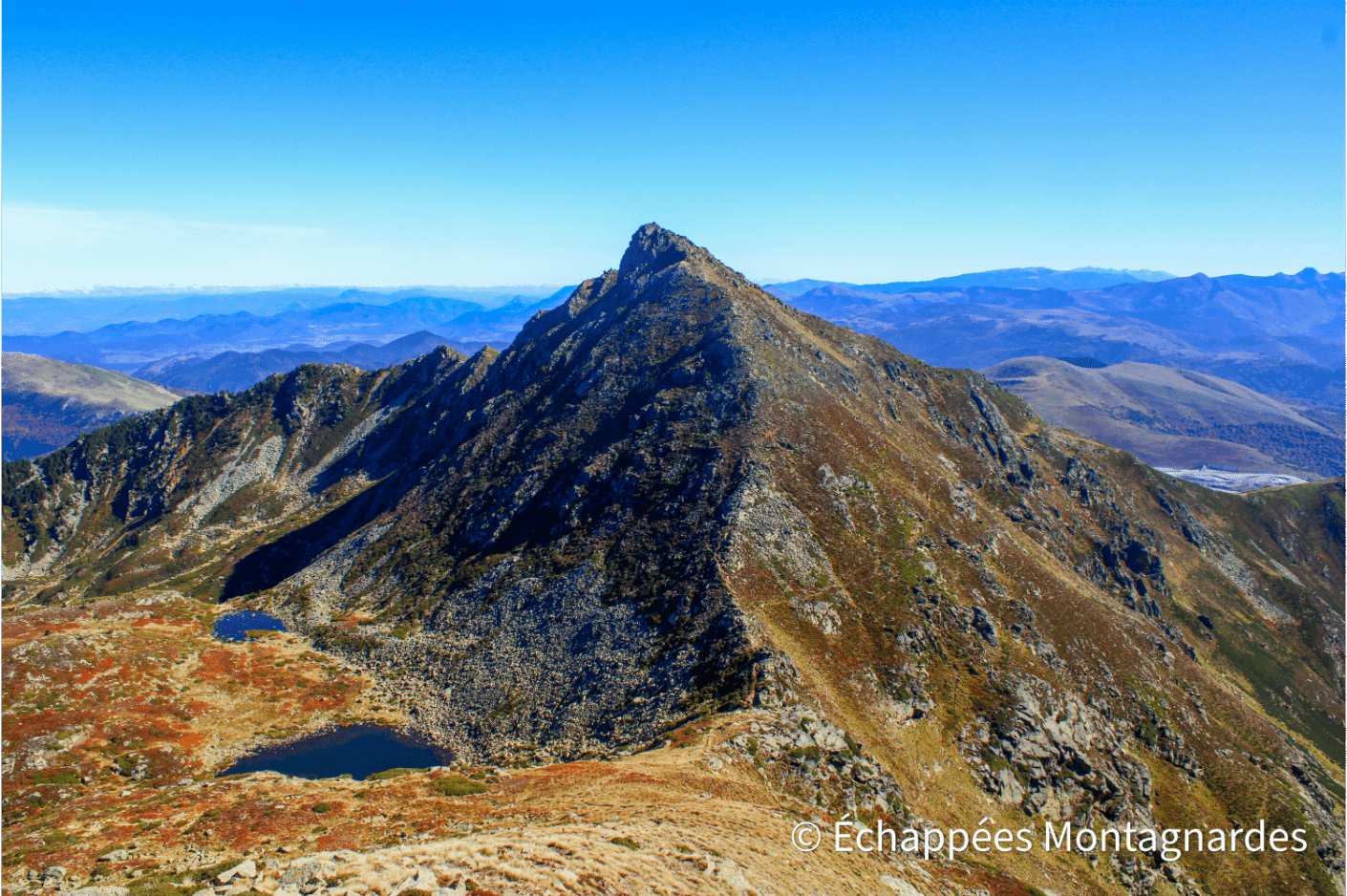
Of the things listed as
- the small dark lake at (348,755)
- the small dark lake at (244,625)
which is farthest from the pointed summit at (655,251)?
the small dark lake at (348,755)

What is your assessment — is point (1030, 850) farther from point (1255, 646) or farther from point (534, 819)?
point (1255, 646)

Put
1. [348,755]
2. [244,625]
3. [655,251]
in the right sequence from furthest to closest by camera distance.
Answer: [655,251]
[244,625]
[348,755]

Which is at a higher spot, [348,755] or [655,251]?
[655,251]

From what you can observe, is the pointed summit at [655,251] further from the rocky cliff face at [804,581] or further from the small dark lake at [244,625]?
the small dark lake at [244,625]

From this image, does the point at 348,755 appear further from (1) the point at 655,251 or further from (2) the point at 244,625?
(1) the point at 655,251

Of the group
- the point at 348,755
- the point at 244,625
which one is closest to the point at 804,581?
the point at 348,755

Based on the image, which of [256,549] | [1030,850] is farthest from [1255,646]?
[256,549]
